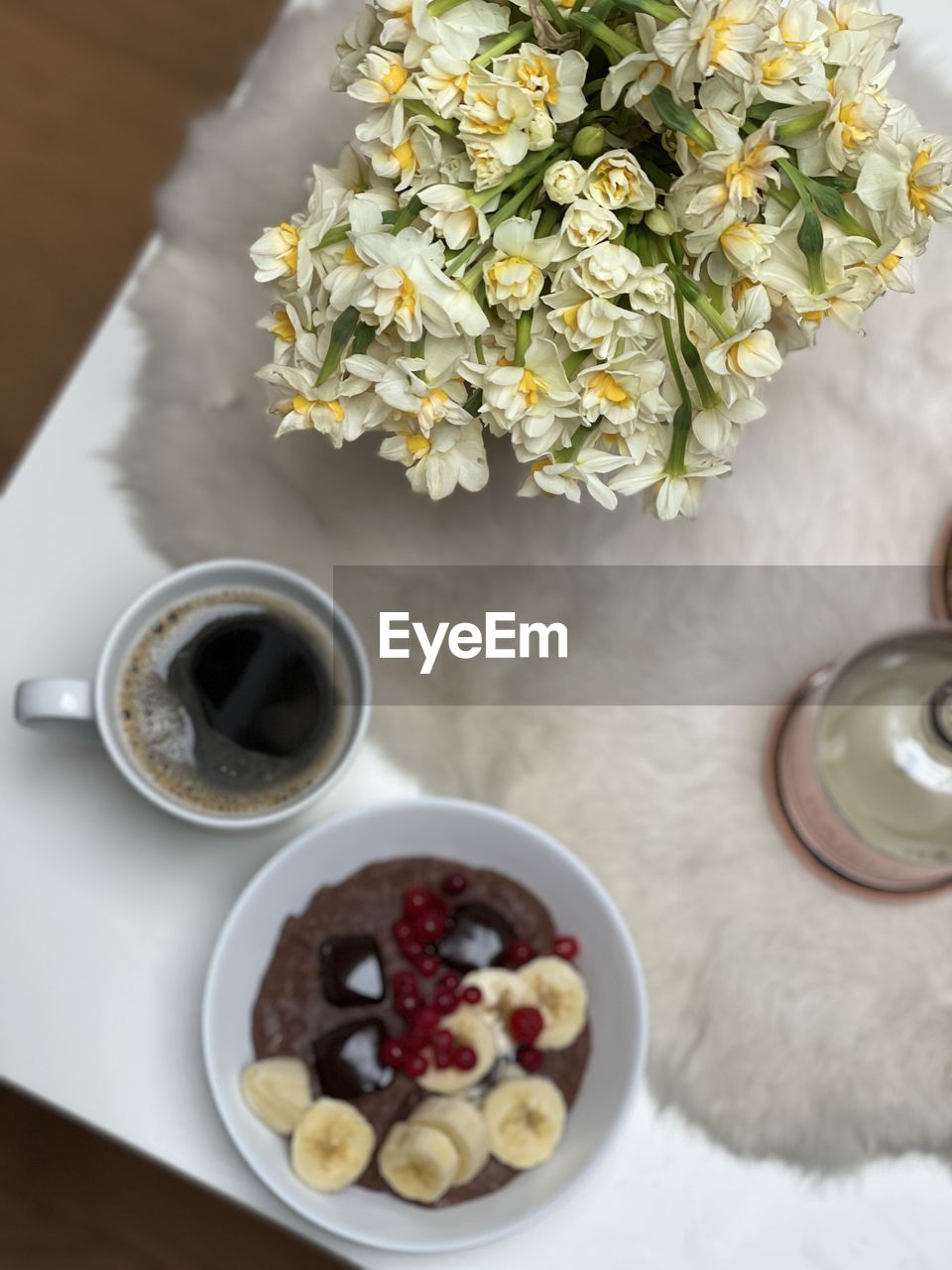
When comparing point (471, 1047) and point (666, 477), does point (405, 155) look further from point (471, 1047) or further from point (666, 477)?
point (471, 1047)

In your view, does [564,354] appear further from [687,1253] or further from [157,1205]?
[157,1205]

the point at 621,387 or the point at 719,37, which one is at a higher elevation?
the point at 719,37

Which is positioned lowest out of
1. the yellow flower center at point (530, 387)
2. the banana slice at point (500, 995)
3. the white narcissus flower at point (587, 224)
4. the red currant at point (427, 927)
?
the banana slice at point (500, 995)

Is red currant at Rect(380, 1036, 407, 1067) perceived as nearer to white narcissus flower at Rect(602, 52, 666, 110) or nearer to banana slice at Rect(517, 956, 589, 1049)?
banana slice at Rect(517, 956, 589, 1049)

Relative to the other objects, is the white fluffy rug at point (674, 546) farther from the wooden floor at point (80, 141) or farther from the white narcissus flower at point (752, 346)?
the wooden floor at point (80, 141)

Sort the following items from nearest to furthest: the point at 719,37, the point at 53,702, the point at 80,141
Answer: the point at 719,37
the point at 53,702
the point at 80,141

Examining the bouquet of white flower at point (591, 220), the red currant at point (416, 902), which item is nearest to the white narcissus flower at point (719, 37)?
the bouquet of white flower at point (591, 220)

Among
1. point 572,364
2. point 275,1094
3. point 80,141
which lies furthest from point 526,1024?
point 80,141

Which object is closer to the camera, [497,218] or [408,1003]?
[497,218]
